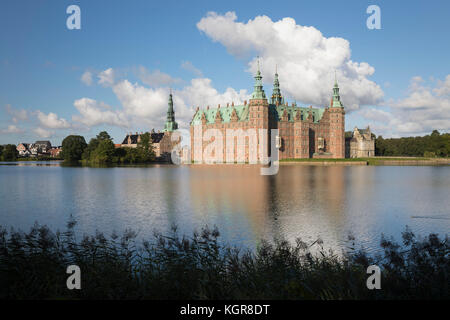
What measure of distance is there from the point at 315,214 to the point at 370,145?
125 metres

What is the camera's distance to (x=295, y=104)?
4781 inches

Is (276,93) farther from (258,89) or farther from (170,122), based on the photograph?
(170,122)

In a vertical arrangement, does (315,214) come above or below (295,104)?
below

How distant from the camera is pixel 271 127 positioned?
368ft

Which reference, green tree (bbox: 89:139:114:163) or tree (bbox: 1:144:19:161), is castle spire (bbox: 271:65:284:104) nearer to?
green tree (bbox: 89:139:114:163)

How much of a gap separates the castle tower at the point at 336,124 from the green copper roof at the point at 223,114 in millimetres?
28155


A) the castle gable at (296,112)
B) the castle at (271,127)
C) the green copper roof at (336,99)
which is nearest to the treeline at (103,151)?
the castle at (271,127)

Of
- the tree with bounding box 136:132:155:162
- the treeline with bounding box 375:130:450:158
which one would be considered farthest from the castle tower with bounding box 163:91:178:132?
the treeline with bounding box 375:130:450:158

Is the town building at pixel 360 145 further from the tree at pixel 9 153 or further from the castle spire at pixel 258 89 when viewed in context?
the tree at pixel 9 153

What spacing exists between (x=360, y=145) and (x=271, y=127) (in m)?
42.1

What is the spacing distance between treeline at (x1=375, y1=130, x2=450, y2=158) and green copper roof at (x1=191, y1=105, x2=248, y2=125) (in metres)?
65.6

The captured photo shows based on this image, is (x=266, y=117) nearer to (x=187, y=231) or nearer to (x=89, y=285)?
(x=187, y=231)

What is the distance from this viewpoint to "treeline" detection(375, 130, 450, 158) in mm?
124219
